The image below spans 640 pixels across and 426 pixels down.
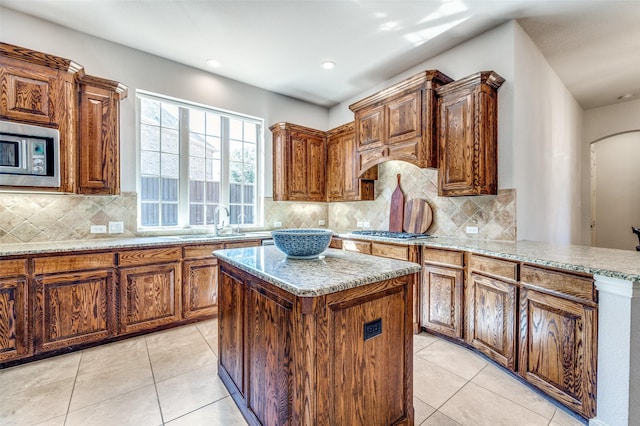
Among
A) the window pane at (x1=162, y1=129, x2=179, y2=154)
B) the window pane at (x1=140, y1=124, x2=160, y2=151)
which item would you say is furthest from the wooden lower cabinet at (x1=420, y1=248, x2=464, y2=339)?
the window pane at (x1=140, y1=124, x2=160, y2=151)

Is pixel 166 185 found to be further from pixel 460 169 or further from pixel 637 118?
pixel 637 118

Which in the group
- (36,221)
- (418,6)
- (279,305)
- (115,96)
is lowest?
(279,305)

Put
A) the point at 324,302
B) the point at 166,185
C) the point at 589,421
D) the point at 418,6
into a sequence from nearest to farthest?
the point at 324,302
the point at 589,421
the point at 418,6
the point at 166,185

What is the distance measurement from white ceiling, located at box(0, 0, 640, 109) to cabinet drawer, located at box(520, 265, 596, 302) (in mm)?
2210

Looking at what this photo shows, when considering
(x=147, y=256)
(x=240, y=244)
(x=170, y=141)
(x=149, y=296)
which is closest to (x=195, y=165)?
(x=170, y=141)

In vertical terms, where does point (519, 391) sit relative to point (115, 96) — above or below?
below

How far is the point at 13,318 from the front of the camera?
212 centimetres

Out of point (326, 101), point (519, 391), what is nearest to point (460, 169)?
point (519, 391)

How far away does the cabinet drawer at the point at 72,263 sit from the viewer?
2213mm

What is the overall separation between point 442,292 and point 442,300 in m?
0.08

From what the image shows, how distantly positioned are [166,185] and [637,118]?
7076mm

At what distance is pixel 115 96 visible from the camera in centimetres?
275

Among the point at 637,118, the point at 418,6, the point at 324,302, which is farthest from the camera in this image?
the point at 637,118

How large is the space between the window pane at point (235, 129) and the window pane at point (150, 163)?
39.5 inches
